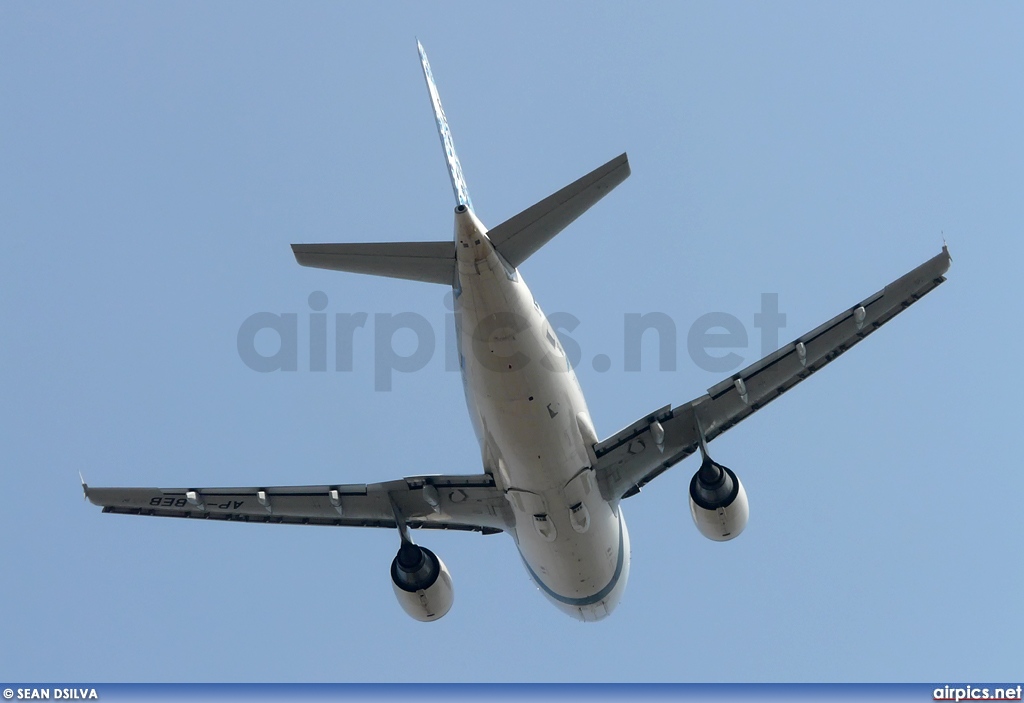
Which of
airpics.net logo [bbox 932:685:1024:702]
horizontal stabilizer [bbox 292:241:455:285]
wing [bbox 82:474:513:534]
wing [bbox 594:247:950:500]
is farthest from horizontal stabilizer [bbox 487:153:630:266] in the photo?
airpics.net logo [bbox 932:685:1024:702]

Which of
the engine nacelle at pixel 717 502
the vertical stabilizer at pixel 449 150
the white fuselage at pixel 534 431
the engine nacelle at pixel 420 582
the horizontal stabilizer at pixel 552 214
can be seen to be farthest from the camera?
the engine nacelle at pixel 420 582

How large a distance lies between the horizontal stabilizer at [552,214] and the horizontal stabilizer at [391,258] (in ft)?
3.98

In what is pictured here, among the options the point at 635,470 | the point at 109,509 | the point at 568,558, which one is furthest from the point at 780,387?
the point at 109,509

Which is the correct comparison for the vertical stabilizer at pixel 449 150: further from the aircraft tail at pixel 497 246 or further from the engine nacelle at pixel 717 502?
the engine nacelle at pixel 717 502

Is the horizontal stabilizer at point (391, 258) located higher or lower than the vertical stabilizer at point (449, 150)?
lower

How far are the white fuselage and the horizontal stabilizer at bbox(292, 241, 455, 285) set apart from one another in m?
0.58

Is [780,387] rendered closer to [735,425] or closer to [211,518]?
[735,425]

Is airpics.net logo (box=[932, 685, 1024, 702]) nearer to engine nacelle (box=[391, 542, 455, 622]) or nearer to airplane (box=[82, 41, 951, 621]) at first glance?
airplane (box=[82, 41, 951, 621])

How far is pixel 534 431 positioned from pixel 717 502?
6.13 meters

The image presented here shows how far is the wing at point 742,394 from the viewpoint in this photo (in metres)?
27.6

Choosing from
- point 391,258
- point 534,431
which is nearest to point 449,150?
point 391,258

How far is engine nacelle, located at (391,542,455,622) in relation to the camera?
97.0ft

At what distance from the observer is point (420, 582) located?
2958cm

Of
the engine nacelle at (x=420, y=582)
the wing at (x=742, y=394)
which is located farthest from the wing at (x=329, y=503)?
the wing at (x=742, y=394)
